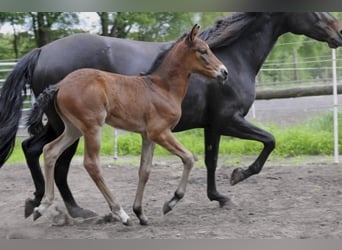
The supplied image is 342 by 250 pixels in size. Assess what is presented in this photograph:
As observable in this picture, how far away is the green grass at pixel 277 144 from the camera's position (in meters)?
7.52

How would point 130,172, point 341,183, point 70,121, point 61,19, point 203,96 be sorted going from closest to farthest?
point 70,121, point 203,96, point 341,183, point 130,172, point 61,19

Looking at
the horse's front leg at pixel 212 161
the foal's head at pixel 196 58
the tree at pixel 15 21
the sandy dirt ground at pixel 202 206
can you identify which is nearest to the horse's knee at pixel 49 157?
the sandy dirt ground at pixel 202 206

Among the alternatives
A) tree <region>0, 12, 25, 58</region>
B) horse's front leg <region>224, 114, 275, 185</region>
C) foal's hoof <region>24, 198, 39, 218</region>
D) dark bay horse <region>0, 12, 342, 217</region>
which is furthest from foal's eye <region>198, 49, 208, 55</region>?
tree <region>0, 12, 25, 58</region>

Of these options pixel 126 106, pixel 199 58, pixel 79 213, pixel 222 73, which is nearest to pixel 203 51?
pixel 199 58

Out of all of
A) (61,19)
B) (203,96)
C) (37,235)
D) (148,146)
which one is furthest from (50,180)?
(61,19)

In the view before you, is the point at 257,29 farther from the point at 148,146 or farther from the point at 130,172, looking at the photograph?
the point at 130,172

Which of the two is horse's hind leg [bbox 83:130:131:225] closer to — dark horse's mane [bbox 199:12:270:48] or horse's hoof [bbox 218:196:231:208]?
horse's hoof [bbox 218:196:231:208]

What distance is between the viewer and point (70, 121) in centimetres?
371

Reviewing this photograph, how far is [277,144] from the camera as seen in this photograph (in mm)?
7602

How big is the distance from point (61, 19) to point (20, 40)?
0.99 m

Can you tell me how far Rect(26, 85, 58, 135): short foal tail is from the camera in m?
3.63

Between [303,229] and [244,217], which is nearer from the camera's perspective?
[303,229]

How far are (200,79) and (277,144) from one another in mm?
3454

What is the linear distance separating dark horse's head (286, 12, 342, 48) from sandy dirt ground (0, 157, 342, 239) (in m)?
1.42
